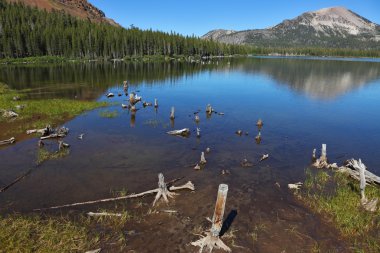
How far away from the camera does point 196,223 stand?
1622cm

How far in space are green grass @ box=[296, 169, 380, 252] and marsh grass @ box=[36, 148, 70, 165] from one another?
21.3m

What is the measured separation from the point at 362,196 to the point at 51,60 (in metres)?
173

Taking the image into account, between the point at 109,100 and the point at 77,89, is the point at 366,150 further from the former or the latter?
the point at 77,89

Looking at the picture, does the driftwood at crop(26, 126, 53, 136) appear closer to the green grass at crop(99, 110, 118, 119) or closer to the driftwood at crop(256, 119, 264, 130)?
the green grass at crop(99, 110, 118, 119)

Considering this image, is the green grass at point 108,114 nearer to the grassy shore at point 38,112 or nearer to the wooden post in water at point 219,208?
the grassy shore at point 38,112

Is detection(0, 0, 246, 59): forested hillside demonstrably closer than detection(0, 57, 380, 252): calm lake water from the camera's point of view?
No

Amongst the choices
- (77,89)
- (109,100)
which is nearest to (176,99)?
(109,100)

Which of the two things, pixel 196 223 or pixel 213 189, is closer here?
pixel 196 223

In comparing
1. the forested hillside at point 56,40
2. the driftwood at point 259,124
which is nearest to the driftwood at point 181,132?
the driftwood at point 259,124

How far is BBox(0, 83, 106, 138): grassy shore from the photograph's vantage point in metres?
34.1

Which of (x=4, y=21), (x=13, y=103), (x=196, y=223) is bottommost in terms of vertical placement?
(x=196, y=223)

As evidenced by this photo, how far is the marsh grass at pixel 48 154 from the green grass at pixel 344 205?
2129 cm

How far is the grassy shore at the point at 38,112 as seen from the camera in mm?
34094

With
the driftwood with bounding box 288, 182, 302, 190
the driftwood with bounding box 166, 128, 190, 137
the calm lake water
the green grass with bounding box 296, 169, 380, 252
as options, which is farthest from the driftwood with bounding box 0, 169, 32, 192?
the green grass with bounding box 296, 169, 380, 252
